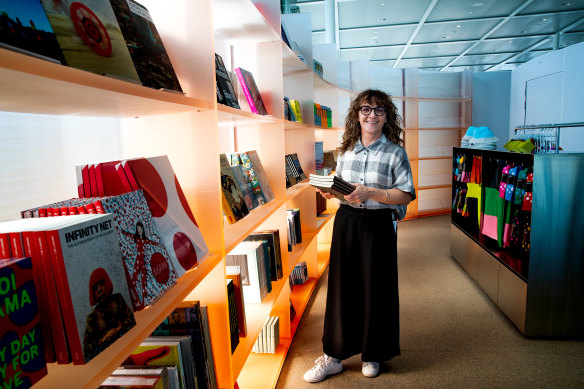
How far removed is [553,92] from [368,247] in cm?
638

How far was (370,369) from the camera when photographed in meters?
2.29

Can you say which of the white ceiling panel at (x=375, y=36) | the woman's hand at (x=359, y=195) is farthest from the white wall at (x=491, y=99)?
the woman's hand at (x=359, y=195)

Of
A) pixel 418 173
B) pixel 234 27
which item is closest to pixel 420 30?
pixel 418 173

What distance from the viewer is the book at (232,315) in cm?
148

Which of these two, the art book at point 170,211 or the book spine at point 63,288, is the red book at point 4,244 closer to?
the book spine at point 63,288

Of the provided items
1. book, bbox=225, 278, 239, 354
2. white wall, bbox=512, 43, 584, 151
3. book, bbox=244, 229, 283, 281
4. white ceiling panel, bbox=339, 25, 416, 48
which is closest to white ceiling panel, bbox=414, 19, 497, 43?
white ceiling panel, bbox=339, 25, 416, 48

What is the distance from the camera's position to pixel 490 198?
3.42 meters

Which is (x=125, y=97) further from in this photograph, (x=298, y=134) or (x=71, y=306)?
(x=298, y=134)

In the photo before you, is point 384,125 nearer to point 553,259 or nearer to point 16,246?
point 553,259

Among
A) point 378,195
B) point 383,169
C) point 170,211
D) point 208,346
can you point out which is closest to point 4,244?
point 170,211

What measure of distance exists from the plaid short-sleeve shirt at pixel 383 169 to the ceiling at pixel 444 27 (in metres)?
3.33

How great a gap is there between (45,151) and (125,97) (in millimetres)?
517

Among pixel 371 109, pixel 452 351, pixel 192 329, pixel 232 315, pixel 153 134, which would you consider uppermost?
pixel 371 109

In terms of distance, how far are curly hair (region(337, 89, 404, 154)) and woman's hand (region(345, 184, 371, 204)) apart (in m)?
0.39
